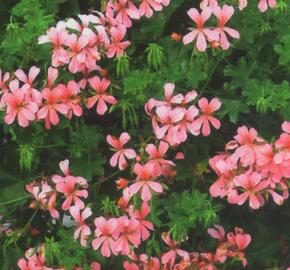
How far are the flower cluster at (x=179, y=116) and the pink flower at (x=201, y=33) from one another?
12 cm

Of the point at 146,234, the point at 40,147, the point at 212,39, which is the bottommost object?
the point at 146,234

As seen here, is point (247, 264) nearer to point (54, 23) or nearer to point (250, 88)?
point (250, 88)

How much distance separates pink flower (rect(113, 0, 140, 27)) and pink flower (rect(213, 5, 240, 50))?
8.7 inches

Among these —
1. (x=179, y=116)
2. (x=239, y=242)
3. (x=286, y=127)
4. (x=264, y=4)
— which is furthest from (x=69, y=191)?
(x=264, y=4)

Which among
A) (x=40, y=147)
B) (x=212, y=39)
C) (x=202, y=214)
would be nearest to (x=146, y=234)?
(x=202, y=214)

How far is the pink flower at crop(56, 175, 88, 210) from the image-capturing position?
2146 mm

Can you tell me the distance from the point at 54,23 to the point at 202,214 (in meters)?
0.67

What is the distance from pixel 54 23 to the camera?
7.34 feet

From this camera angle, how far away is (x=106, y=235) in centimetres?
207

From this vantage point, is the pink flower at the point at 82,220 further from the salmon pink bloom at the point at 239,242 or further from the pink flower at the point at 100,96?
the salmon pink bloom at the point at 239,242

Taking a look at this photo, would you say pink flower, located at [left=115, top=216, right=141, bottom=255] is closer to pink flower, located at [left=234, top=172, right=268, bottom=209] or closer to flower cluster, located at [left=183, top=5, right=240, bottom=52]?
pink flower, located at [left=234, top=172, right=268, bottom=209]

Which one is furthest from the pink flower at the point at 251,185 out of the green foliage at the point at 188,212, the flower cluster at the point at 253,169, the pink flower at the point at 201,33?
the pink flower at the point at 201,33

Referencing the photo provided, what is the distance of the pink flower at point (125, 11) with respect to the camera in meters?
2.13

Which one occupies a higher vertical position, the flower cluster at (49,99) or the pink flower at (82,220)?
the flower cluster at (49,99)
